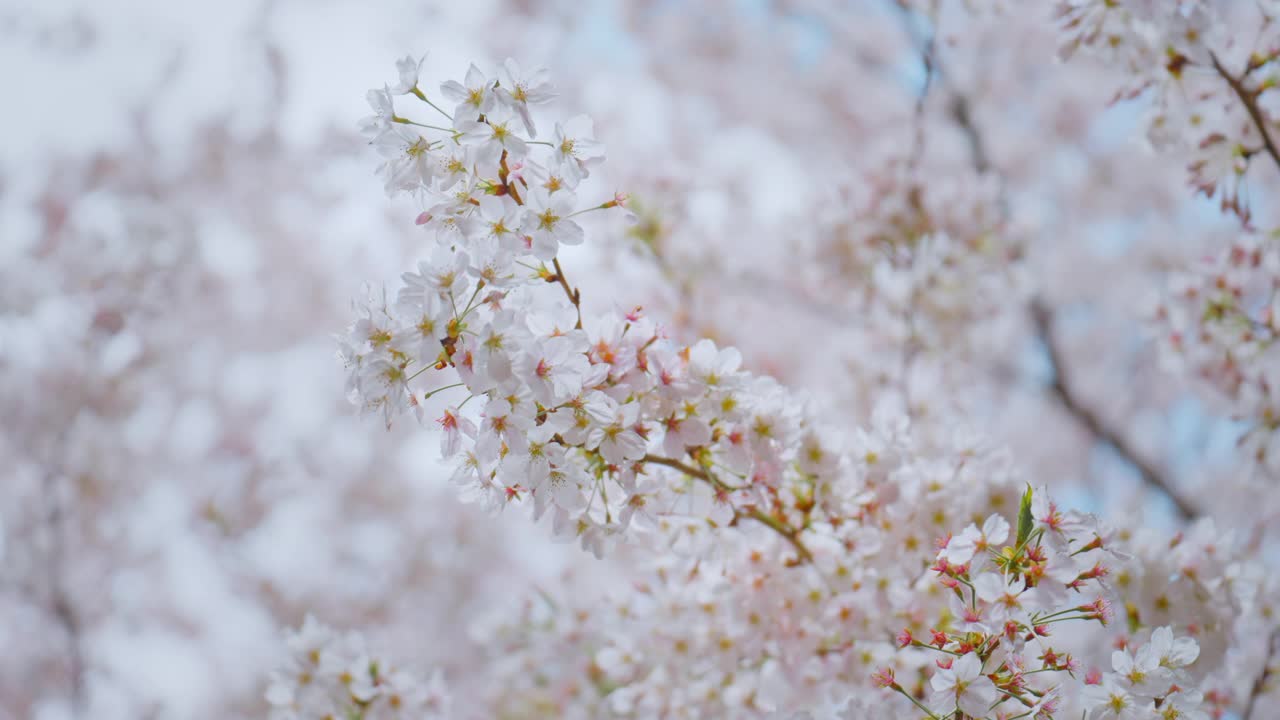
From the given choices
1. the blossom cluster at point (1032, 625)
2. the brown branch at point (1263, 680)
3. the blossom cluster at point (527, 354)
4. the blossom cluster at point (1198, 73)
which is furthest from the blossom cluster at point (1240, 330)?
the blossom cluster at point (527, 354)

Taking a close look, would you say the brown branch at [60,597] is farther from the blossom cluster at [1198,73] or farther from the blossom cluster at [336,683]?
the blossom cluster at [1198,73]

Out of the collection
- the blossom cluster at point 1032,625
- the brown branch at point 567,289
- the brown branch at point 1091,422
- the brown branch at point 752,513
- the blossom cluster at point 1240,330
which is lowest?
the blossom cluster at point 1032,625

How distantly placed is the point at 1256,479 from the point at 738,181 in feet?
18.6

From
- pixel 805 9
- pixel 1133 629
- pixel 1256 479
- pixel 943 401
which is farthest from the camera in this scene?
pixel 805 9

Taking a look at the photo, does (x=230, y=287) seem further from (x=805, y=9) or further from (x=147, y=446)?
(x=805, y=9)

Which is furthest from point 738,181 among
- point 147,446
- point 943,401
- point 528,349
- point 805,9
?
point 528,349

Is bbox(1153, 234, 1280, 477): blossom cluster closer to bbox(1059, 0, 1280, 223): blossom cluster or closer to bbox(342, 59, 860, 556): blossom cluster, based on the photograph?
bbox(1059, 0, 1280, 223): blossom cluster

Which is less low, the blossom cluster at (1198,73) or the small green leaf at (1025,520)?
the blossom cluster at (1198,73)

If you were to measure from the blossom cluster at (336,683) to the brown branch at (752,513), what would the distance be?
3.56 ft

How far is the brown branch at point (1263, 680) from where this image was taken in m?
2.28

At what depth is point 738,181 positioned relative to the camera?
800 cm

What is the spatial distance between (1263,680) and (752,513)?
5.25ft

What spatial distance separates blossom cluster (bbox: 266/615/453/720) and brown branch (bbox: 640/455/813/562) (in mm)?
1086

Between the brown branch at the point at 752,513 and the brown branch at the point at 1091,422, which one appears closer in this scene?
the brown branch at the point at 752,513
